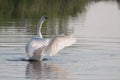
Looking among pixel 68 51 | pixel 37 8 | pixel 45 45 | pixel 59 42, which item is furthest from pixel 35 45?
pixel 37 8

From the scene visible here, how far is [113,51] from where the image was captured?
74.6 ft

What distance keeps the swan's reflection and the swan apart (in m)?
0.33

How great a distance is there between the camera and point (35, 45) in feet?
68.1

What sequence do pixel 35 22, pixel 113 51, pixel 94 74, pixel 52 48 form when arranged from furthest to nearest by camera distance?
pixel 35 22 < pixel 113 51 < pixel 52 48 < pixel 94 74

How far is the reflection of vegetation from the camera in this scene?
140 feet

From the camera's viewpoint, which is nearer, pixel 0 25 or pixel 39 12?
pixel 0 25

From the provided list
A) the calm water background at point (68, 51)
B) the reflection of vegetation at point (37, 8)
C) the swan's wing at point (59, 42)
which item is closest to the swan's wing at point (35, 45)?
the swan's wing at point (59, 42)

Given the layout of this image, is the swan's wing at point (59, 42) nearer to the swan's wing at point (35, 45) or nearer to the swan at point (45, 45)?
the swan at point (45, 45)

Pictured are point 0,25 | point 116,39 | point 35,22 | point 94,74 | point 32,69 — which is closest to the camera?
point 94,74

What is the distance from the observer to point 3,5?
50625mm

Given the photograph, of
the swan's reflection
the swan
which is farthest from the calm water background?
the swan

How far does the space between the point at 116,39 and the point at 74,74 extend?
9.59 m

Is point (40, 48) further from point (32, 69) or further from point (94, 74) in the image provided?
point (94, 74)

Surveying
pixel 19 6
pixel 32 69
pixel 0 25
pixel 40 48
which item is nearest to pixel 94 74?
pixel 32 69
